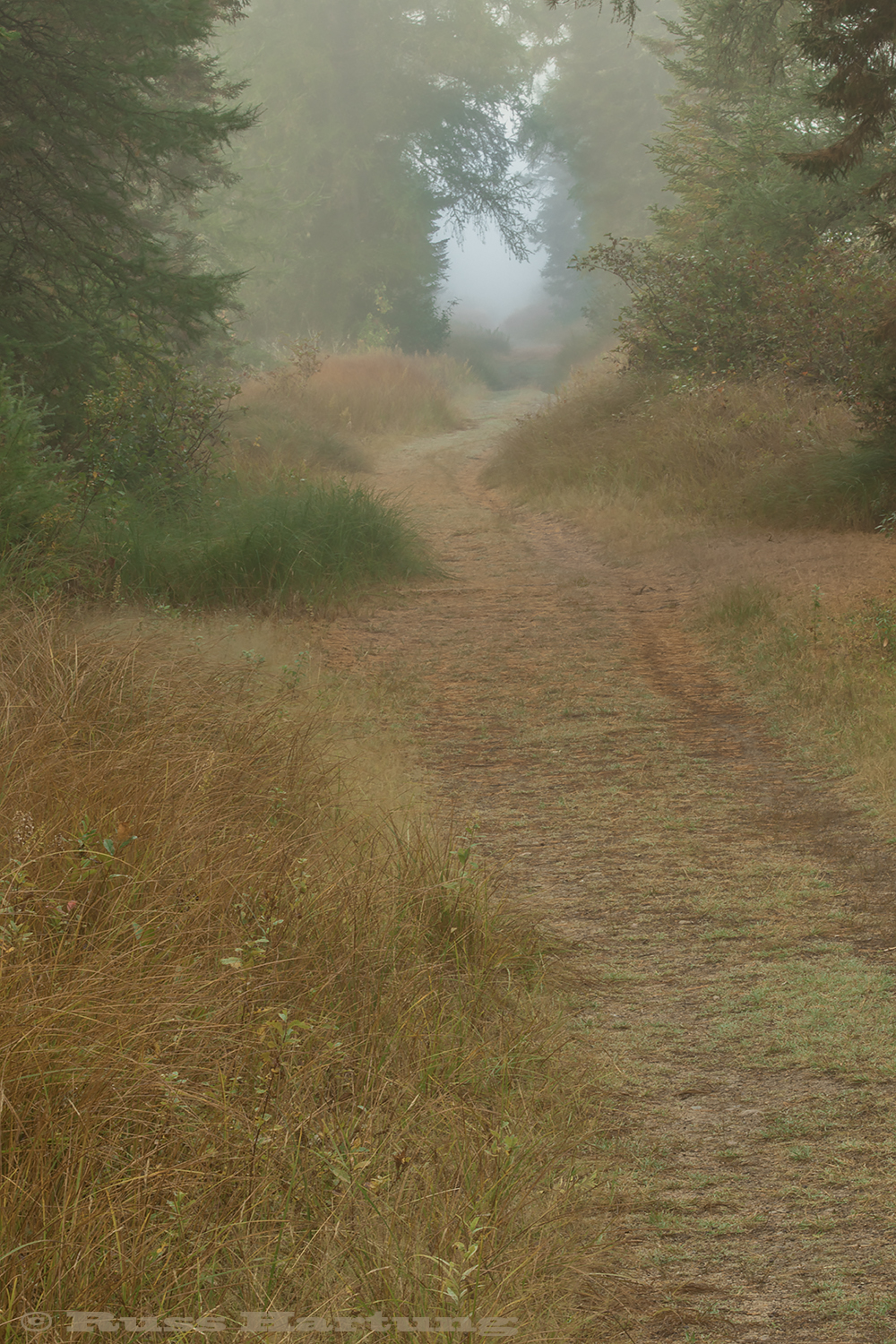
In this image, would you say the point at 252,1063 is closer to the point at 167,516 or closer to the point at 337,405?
the point at 167,516

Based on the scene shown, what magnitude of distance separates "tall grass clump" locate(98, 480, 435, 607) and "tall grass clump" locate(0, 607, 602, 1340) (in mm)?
3831

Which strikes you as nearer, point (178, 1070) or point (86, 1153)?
point (86, 1153)

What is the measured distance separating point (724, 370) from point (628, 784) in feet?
32.9

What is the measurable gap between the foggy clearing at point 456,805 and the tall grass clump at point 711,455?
0.07 m

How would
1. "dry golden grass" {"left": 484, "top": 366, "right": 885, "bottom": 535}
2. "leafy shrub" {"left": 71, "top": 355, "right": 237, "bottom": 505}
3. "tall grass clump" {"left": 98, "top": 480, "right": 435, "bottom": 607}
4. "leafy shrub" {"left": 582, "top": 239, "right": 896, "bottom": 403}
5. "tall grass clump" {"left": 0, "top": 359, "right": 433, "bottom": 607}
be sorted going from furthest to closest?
"leafy shrub" {"left": 582, "top": 239, "right": 896, "bottom": 403}
"dry golden grass" {"left": 484, "top": 366, "right": 885, "bottom": 535}
"leafy shrub" {"left": 71, "top": 355, "right": 237, "bottom": 505}
"tall grass clump" {"left": 98, "top": 480, "right": 435, "bottom": 607}
"tall grass clump" {"left": 0, "top": 359, "right": 433, "bottom": 607}

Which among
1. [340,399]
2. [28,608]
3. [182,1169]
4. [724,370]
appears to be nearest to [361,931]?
[182,1169]

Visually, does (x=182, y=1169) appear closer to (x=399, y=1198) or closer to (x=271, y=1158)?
(x=271, y=1158)

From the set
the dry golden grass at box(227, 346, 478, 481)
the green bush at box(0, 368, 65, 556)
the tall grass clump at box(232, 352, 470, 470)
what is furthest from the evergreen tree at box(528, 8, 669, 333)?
the green bush at box(0, 368, 65, 556)

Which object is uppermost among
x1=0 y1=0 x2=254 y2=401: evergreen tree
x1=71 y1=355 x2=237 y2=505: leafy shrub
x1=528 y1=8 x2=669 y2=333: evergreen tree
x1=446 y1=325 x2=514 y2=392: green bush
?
x1=528 y1=8 x2=669 y2=333: evergreen tree

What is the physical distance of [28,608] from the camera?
570 centimetres

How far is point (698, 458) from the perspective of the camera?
12.4m

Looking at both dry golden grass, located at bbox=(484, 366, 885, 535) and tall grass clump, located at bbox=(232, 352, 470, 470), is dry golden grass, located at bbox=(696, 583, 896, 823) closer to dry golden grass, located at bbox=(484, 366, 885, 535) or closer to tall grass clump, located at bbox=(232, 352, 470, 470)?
dry golden grass, located at bbox=(484, 366, 885, 535)

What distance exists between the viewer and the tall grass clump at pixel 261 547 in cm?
818

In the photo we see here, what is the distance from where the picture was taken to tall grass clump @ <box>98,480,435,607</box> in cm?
818
